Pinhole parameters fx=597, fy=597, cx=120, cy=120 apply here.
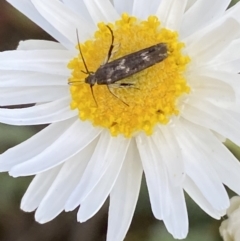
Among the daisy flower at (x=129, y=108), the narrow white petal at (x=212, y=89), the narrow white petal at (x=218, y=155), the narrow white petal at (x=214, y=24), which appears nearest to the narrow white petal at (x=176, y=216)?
the daisy flower at (x=129, y=108)

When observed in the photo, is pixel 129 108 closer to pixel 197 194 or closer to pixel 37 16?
pixel 197 194

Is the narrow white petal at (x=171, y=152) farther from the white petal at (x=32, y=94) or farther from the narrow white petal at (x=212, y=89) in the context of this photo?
the white petal at (x=32, y=94)

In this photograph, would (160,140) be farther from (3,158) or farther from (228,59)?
(3,158)

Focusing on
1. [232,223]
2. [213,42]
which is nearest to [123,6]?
[213,42]

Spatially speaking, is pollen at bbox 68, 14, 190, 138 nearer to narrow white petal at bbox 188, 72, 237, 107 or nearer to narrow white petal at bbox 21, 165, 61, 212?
narrow white petal at bbox 188, 72, 237, 107

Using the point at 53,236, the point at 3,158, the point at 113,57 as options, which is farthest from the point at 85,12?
the point at 53,236
